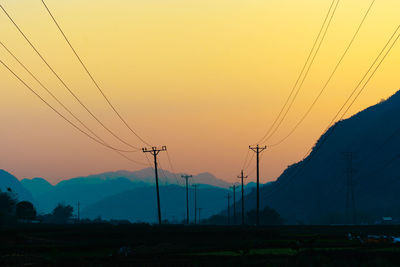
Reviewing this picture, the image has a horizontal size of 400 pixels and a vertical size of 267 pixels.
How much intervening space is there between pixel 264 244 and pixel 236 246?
191 inches

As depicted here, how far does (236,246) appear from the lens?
74.9 m

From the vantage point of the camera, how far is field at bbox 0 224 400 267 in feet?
164

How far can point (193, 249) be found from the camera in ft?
230

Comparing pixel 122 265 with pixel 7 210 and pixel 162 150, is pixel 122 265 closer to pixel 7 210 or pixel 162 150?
pixel 162 150

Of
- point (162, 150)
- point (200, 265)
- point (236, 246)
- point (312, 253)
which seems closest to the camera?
point (200, 265)

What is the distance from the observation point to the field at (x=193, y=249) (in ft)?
164

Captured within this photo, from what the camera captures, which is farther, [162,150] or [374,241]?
Result: [162,150]

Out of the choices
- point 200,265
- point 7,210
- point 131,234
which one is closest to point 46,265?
point 200,265

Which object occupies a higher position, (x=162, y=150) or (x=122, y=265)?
(x=162, y=150)

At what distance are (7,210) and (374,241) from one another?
139 m

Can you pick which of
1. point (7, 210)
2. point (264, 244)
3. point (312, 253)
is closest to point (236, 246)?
point (264, 244)

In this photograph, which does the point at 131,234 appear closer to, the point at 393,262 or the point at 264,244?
the point at 264,244

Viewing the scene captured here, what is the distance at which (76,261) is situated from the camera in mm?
49969

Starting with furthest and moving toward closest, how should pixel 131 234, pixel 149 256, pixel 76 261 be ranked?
pixel 131 234 < pixel 149 256 < pixel 76 261
